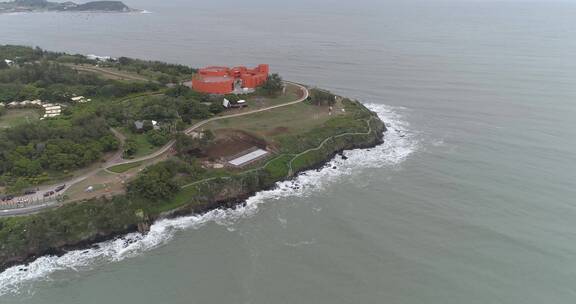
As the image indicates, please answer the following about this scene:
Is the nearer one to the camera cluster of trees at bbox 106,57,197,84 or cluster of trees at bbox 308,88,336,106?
cluster of trees at bbox 308,88,336,106

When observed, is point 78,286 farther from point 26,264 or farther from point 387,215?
point 387,215

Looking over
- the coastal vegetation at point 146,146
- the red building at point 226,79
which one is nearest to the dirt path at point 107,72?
the coastal vegetation at point 146,146

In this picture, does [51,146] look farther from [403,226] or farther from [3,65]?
[3,65]

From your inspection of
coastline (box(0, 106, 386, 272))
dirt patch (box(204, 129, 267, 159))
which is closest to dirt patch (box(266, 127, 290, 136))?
dirt patch (box(204, 129, 267, 159))

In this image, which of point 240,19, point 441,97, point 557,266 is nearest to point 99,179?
point 557,266

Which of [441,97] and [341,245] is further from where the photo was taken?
[441,97]

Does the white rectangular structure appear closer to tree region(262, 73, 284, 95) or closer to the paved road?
the paved road
